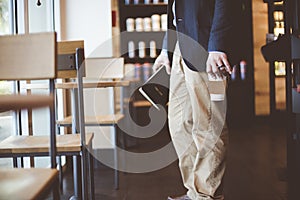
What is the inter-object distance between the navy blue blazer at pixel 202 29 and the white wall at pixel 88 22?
1.99 m

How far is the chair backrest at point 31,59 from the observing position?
166 centimetres

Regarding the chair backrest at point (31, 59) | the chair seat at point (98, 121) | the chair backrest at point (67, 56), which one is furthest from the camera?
the chair seat at point (98, 121)

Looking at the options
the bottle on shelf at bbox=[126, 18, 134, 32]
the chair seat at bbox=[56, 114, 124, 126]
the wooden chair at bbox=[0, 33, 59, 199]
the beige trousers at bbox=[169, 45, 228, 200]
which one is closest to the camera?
the wooden chair at bbox=[0, 33, 59, 199]

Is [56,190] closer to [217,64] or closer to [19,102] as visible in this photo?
[19,102]

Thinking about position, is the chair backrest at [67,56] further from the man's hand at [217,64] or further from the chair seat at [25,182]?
the chair seat at [25,182]

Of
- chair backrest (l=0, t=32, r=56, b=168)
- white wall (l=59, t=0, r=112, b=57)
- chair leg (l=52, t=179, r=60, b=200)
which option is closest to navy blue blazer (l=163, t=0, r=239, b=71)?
chair backrest (l=0, t=32, r=56, b=168)

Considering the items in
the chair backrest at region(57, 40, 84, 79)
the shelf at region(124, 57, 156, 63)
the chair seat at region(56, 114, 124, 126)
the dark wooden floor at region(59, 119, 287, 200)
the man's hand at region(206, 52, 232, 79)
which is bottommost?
the dark wooden floor at region(59, 119, 287, 200)

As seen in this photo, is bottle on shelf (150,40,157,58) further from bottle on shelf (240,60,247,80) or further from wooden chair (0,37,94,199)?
wooden chair (0,37,94,199)

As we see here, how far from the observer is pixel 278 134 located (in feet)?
18.4

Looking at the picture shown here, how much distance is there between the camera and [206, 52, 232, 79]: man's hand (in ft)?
7.32

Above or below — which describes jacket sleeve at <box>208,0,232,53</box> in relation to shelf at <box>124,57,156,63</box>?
below

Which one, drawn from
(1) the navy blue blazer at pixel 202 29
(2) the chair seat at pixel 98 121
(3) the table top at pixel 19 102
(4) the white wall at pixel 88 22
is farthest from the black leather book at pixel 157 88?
(4) the white wall at pixel 88 22

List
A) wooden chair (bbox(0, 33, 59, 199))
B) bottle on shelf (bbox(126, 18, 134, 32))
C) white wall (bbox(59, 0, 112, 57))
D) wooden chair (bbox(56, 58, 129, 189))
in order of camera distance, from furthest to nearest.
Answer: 1. bottle on shelf (bbox(126, 18, 134, 32))
2. white wall (bbox(59, 0, 112, 57))
3. wooden chair (bbox(56, 58, 129, 189))
4. wooden chair (bbox(0, 33, 59, 199))

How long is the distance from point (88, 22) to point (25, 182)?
10.0ft
